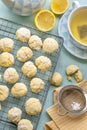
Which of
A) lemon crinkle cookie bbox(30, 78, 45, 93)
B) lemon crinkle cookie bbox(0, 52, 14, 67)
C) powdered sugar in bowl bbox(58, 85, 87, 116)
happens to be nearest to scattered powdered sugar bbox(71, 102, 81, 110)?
powdered sugar in bowl bbox(58, 85, 87, 116)

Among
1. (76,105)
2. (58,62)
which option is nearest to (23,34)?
(58,62)

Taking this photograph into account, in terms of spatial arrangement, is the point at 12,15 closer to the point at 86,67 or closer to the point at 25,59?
the point at 25,59

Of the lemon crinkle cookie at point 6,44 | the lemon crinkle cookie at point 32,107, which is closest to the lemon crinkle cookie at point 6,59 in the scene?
the lemon crinkle cookie at point 6,44

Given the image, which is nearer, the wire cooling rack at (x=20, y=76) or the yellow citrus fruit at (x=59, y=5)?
the wire cooling rack at (x=20, y=76)

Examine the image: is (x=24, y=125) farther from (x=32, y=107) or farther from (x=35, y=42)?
(x=35, y=42)

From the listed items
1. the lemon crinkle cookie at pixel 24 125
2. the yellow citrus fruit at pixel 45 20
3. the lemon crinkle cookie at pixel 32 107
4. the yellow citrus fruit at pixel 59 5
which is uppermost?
the yellow citrus fruit at pixel 59 5

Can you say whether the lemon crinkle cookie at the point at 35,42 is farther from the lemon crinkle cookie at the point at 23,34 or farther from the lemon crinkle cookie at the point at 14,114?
the lemon crinkle cookie at the point at 14,114

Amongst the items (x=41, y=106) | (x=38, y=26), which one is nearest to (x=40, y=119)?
(x=41, y=106)
